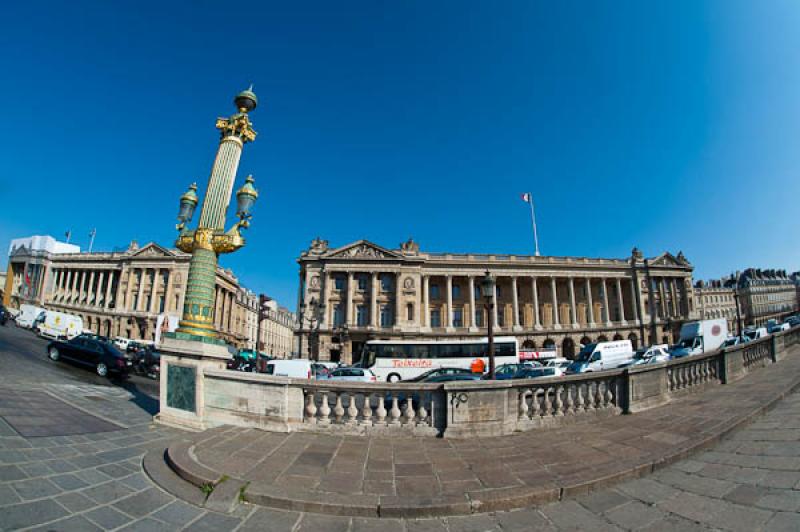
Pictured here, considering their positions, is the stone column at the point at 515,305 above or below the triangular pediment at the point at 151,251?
below

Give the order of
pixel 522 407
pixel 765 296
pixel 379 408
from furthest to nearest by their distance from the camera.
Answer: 1. pixel 765 296
2. pixel 522 407
3. pixel 379 408

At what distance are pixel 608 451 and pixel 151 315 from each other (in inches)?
2766

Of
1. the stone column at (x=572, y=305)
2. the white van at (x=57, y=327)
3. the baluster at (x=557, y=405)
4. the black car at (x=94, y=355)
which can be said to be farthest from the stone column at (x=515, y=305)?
the white van at (x=57, y=327)

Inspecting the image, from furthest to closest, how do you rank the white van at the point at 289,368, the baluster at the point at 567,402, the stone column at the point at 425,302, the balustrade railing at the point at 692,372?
the stone column at the point at 425,302 → the white van at the point at 289,368 → the balustrade railing at the point at 692,372 → the baluster at the point at 567,402

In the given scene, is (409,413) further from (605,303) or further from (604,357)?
(605,303)

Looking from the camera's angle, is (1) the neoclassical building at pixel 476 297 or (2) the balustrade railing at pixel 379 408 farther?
(1) the neoclassical building at pixel 476 297

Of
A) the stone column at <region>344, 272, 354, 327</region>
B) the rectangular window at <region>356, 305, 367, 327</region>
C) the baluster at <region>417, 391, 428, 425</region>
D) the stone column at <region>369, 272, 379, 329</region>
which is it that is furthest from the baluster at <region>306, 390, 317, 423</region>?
the rectangular window at <region>356, 305, 367, 327</region>

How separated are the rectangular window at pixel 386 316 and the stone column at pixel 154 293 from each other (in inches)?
1615

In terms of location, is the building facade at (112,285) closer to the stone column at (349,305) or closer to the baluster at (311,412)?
the stone column at (349,305)

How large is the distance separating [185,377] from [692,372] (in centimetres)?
1342

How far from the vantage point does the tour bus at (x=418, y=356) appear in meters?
26.6

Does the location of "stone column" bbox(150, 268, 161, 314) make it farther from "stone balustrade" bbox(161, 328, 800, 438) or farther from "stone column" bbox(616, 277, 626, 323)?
"stone column" bbox(616, 277, 626, 323)

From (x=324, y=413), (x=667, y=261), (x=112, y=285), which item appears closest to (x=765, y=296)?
(x=667, y=261)

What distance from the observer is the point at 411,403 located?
6.45 m
